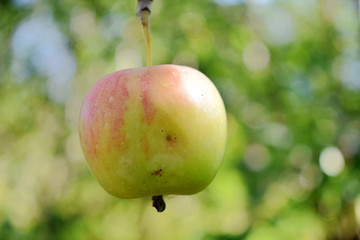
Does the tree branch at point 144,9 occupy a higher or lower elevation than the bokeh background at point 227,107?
higher

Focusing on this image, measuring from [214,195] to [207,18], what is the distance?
1115 millimetres

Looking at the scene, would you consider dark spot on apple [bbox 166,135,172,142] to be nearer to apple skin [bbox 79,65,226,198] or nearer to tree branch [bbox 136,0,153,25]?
apple skin [bbox 79,65,226,198]

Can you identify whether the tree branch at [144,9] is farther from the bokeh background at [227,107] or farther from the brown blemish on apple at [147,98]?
the bokeh background at [227,107]

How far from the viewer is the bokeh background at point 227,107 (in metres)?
2.18

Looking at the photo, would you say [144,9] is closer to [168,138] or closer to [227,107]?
[168,138]

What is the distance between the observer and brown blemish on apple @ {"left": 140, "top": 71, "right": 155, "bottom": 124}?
65cm

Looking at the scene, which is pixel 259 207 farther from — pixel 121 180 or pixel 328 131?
pixel 121 180

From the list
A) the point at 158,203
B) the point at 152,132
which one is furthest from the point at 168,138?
the point at 158,203

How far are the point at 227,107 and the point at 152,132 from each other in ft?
6.26

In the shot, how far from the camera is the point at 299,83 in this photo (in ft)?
7.50

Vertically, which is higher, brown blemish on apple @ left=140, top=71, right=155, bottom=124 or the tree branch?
the tree branch

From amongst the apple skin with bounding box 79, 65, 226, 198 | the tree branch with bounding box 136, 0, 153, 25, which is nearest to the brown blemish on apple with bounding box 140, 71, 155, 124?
the apple skin with bounding box 79, 65, 226, 198

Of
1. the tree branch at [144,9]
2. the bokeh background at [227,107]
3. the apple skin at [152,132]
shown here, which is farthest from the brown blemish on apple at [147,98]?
the bokeh background at [227,107]

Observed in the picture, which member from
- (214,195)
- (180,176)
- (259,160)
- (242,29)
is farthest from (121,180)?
(259,160)
